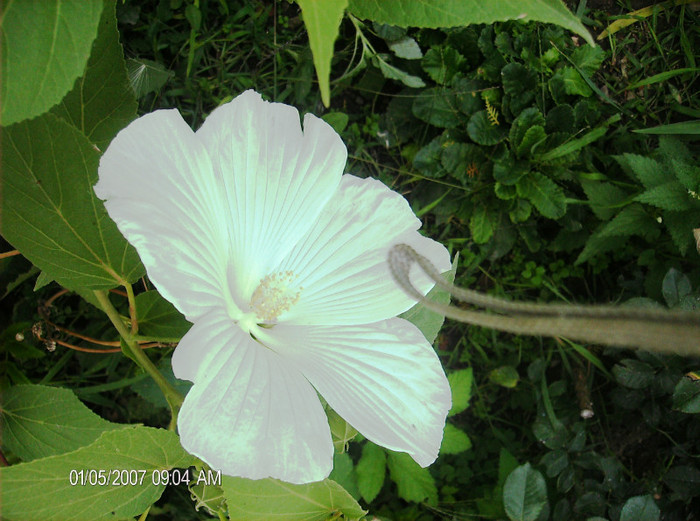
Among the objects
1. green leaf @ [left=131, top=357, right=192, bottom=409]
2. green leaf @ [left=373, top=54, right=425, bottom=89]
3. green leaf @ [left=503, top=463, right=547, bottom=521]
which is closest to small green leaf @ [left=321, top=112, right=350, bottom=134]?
green leaf @ [left=373, top=54, right=425, bottom=89]

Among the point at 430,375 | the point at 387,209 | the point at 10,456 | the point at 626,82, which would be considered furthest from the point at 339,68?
the point at 10,456

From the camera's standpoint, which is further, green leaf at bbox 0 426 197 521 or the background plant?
the background plant

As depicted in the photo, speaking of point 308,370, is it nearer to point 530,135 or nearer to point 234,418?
point 234,418

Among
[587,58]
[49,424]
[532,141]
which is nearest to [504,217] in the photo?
[532,141]

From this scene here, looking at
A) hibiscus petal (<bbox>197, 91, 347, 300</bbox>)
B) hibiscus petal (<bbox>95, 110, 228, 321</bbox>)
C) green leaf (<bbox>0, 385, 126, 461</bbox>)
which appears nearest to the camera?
hibiscus petal (<bbox>95, 110, 228, 321</bbox>)

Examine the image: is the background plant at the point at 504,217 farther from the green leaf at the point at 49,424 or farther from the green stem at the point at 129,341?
the green stem at the point at 129,341

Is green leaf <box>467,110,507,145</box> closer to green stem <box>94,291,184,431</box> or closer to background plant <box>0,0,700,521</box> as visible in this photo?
background plant <box>0,0,700,521</box>

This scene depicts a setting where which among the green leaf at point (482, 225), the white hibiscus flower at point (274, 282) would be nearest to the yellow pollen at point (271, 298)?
the white hibiscus flower at point (274, 282)
